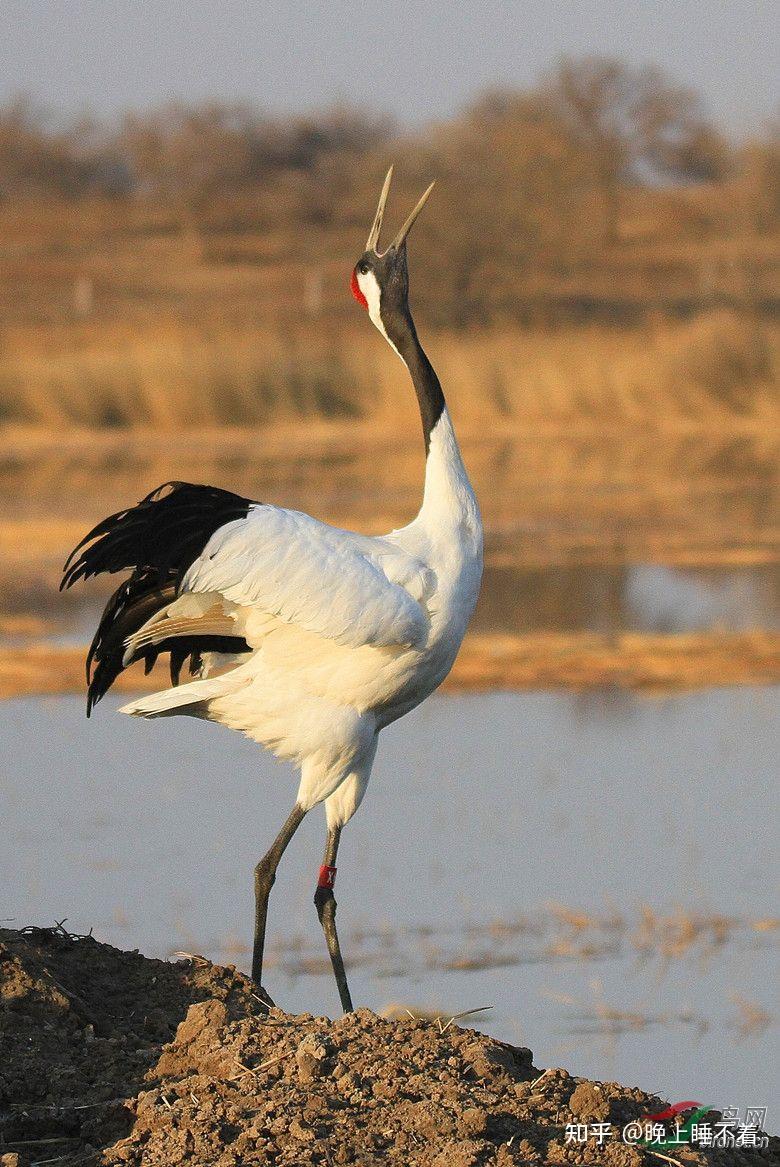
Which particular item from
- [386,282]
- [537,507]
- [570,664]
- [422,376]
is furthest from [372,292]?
[537,507]

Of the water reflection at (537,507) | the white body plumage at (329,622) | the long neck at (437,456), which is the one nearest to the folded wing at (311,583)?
the white body plumage at (329,622)

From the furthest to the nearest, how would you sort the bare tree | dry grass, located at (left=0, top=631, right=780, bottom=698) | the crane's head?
the bare tree → dry grass, located at (left=0, top=631, right=780, bottom=698) → the crane's head

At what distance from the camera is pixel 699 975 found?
613 cm

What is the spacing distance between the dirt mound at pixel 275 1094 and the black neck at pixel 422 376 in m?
1.90

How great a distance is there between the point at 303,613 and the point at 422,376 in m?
0.92

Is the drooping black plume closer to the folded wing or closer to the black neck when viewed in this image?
the folded wing

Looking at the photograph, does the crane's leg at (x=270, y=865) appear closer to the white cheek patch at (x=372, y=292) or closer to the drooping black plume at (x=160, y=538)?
the drooping black plume at (x=160, y=538)

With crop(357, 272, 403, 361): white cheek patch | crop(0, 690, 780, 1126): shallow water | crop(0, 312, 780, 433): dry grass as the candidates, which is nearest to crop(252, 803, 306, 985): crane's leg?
crop(0, 690, 780, 1126): shallow water

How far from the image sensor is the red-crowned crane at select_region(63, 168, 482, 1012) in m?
5.43

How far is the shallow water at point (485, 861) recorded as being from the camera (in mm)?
5875

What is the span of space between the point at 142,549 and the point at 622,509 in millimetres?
12050

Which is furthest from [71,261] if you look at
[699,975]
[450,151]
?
[699,975]

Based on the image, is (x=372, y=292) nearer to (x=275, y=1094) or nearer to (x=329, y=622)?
(x=329, y=622)

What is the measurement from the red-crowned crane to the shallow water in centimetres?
71
